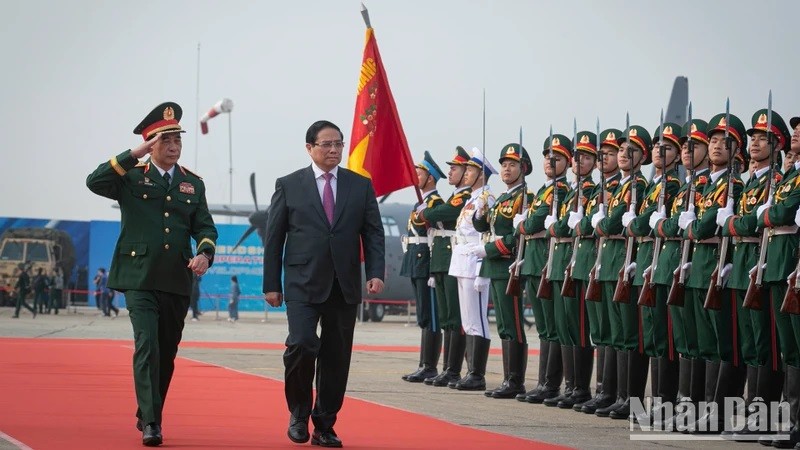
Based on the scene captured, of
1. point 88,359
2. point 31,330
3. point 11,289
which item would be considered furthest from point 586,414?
point 11,289

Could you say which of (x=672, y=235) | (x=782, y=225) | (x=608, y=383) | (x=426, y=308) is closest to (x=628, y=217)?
(x=672, y=235)

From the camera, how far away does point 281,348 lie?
1906cm

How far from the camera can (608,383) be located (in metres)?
10.1

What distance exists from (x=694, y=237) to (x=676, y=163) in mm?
1027

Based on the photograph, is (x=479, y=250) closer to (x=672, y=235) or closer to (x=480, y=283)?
(x=480, y=283)

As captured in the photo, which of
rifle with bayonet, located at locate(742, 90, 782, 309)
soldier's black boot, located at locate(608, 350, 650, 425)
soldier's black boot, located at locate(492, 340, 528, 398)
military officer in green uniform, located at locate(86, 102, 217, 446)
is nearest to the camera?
military officer in green uniform, located at locate(86, 102, 217, 446)

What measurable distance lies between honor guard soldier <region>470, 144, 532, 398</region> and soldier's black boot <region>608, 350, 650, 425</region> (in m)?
1.71

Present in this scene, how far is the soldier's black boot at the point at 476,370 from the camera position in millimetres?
12203

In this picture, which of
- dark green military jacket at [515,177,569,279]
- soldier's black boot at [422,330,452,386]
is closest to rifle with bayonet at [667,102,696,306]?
dark green military jacket at [515,177,569,279]

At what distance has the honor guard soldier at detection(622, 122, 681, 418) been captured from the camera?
30.7ft

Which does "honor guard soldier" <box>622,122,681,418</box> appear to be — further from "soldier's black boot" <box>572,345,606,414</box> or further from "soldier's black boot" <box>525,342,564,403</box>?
"soldier's black boot" <box>525,342,564,403</box>

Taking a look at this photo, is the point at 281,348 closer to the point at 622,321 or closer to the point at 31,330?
the point at 31,330

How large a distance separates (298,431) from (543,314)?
373 cm

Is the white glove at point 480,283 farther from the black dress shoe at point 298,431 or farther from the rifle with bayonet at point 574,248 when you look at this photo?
the black dress shoe at point 298,431
